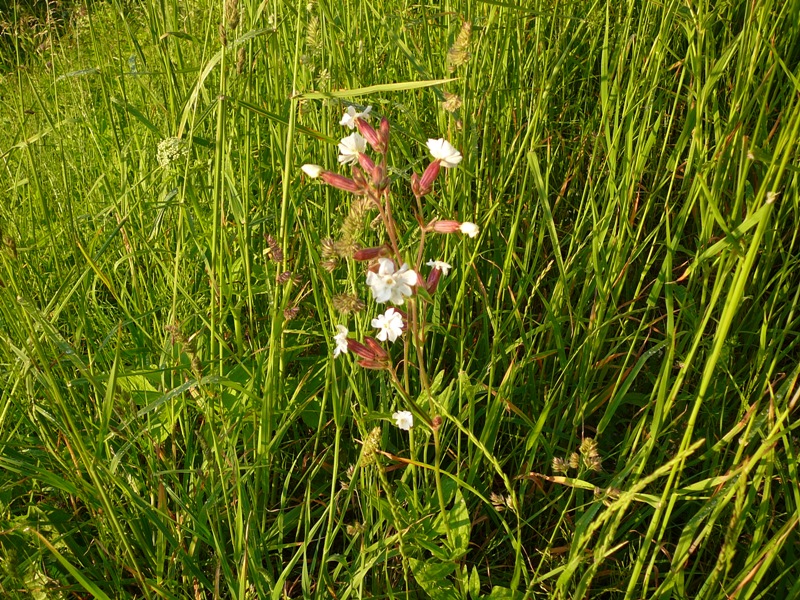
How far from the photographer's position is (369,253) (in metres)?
0.92

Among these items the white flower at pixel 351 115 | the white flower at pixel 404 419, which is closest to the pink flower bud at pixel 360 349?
the white flower at pixel 404 419

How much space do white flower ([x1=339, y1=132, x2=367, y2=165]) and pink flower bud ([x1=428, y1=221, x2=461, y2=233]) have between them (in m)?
0.15

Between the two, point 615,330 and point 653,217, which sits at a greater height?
point 653,217

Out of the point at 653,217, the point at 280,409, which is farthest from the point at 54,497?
the point at 653,217

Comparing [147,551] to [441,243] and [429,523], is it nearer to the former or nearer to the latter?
[429,523]

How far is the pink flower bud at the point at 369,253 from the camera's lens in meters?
0.90

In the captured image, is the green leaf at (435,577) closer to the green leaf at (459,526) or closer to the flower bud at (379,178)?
the green leaf at (459,526)

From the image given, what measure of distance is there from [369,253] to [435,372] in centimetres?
52

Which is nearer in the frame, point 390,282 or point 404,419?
point 390,282

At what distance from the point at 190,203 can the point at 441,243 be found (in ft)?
1.86

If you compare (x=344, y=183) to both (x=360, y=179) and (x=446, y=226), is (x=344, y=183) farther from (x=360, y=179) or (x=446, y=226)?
(x=446, y=226)

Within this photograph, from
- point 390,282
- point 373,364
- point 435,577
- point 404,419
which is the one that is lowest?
point 435,577

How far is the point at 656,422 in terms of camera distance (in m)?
0.94

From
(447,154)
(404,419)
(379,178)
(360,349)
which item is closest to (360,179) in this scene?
(379,178)
